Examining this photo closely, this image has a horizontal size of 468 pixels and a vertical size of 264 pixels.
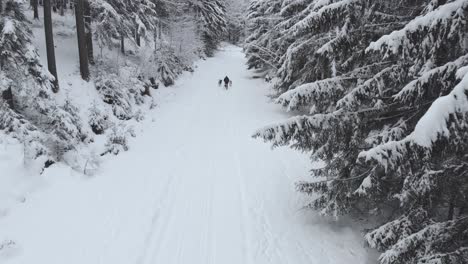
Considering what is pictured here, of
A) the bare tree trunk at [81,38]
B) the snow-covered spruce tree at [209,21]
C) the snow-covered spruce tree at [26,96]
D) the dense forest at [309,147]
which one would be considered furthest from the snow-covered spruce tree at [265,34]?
the snow-covered spruce tree at [209,21]

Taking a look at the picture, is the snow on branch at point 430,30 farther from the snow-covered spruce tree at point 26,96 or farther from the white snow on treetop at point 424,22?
the snow-covered spruce tree at point 26,96

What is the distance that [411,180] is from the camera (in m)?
4.14

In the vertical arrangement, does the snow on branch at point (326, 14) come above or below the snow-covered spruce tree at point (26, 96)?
above

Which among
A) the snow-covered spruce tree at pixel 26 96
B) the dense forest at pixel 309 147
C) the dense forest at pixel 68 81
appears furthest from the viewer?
the dense forest at pixel 68 81

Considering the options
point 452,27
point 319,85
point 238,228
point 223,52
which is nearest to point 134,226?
point 238,228

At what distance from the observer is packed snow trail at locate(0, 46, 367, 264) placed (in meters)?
5.35

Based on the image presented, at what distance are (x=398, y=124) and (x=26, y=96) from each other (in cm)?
Result: 975

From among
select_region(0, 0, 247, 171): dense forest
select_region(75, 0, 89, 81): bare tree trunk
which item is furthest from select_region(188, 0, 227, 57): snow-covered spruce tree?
select_region(75, 0, 89, 81): bare tree trunk

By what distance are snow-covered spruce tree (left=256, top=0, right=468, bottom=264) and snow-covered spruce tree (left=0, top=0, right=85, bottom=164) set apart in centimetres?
646

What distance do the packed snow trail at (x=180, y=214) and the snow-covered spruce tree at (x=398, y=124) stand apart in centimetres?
100

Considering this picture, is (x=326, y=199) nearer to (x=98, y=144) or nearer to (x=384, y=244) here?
(x=384, y=244)

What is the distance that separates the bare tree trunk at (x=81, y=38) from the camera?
13.5m

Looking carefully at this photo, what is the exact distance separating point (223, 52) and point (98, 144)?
4672cm

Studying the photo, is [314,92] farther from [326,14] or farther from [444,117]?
[444,117]
